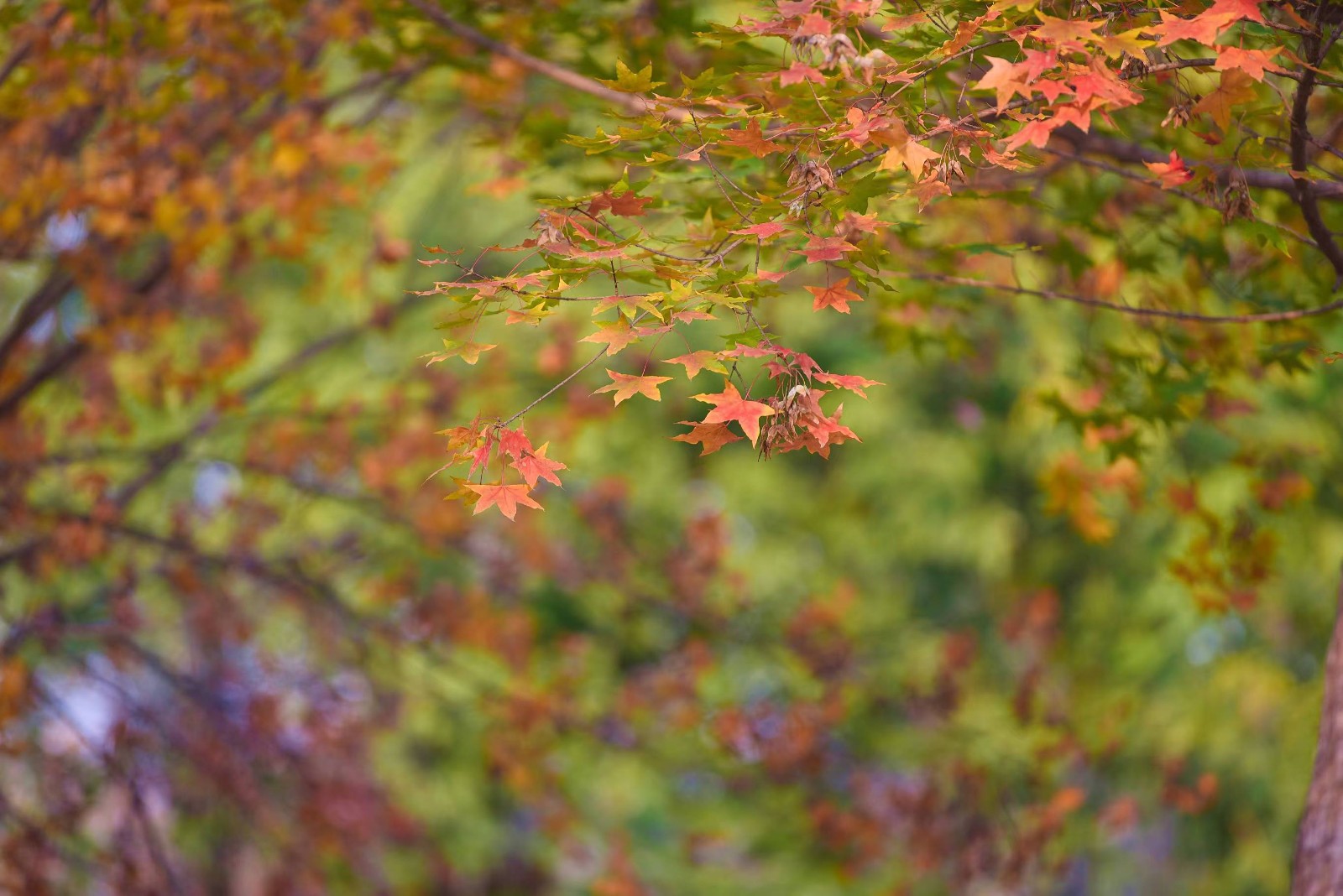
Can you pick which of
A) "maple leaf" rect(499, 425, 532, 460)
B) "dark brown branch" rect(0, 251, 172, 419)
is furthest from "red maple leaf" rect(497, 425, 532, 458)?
"dark brown branch" rect(0, 251, 172, 419)

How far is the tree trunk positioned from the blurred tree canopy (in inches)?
0.5

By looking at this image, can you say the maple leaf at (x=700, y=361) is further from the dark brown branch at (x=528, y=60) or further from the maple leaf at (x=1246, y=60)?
the dark brown branch at (x=528, y=60)

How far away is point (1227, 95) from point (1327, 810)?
1.36 m

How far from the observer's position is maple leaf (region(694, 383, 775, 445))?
1.89 m

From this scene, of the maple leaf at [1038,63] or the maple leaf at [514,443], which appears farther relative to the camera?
the maple leaf at [514,443]

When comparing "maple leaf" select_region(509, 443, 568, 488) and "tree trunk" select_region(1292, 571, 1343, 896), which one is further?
"tree trunk" select_region(1292, 571, 1343, 896)

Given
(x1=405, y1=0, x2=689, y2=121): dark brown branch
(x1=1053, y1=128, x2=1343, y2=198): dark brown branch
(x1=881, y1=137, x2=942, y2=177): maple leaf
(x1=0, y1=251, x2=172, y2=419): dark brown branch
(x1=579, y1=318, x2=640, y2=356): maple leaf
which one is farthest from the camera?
(x1=0, y1=251, x2=172, y2=419): dark brown branch

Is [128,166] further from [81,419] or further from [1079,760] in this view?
[1079,760]

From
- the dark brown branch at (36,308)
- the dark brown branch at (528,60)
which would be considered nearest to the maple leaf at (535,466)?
A: the dark brown branch at (528,60)

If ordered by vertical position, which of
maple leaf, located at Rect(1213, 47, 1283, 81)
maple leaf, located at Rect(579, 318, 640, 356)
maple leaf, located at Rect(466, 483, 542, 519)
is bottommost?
maple leaf, located at Rect(466, 483, 542, 519)

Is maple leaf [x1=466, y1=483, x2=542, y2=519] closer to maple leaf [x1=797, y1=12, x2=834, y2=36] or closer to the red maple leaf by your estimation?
the red maple leaf

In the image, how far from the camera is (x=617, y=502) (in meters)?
6.68

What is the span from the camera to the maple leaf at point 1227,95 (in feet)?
6.54

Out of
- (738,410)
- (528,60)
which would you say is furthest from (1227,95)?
(528,60)
